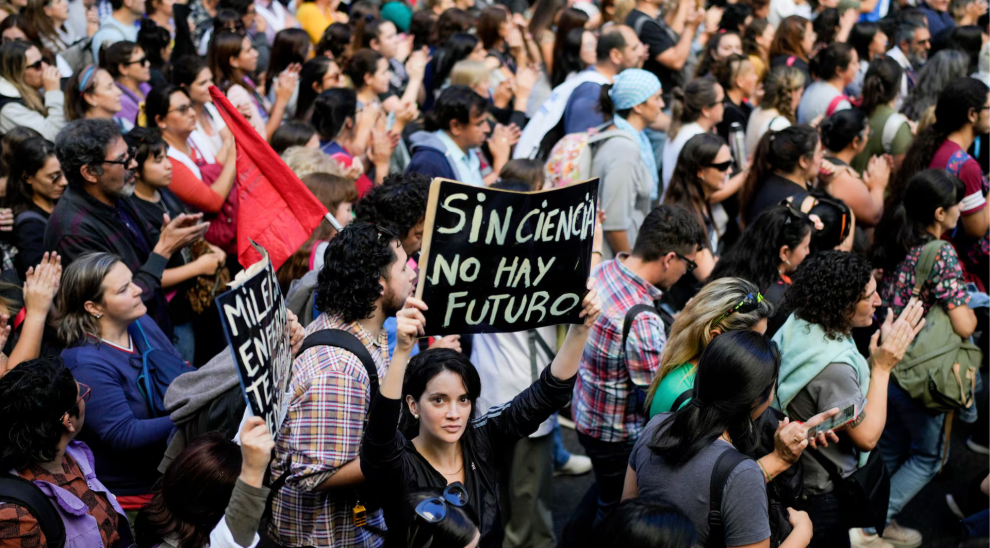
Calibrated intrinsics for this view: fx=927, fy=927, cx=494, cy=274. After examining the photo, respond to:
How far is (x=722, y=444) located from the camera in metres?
3.19

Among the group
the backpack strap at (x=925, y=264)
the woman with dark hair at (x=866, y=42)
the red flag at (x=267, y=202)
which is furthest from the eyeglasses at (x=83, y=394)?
the woman with dark hair at (x=866, y=42)

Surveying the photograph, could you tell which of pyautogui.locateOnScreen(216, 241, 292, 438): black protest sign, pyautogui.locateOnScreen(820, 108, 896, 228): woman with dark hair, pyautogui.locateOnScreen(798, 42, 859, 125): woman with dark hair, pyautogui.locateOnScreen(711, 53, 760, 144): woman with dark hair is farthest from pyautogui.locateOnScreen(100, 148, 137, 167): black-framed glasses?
pyautogui.locateOnScreen(798, 42, 859, 125): woman with dark hair

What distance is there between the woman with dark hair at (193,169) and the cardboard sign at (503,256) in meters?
3.25

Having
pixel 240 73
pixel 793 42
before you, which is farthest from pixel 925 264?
pixel 240 73

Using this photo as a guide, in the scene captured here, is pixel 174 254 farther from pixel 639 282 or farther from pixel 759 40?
pixel 759 40

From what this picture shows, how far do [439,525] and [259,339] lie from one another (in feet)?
2.70

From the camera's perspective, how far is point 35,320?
14.1 ft

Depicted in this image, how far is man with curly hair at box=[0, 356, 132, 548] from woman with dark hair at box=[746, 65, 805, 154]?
5744 mm

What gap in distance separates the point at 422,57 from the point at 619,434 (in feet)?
18.7

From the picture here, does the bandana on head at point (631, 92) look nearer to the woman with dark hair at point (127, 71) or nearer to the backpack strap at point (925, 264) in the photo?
the backpack strap at point (925, 264)

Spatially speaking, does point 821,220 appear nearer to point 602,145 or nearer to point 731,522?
point 602,145

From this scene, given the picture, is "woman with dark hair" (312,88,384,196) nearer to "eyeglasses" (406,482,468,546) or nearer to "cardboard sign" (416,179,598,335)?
"cardboard sign" (416,179,598,335)

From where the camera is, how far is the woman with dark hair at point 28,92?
653cm

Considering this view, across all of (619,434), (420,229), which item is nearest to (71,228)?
(420,229)
